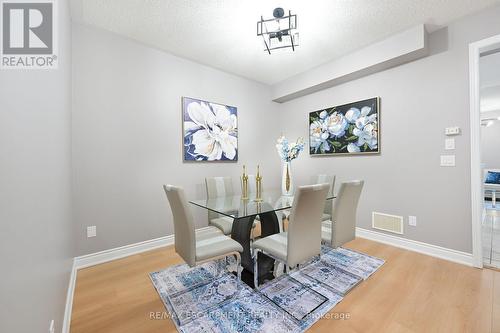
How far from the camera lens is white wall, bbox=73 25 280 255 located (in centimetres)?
229

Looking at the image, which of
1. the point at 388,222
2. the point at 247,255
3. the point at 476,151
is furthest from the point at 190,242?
the point at 476,151

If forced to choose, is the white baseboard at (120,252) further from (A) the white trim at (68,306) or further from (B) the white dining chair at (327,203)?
(B) the white dining chair at (327,203)

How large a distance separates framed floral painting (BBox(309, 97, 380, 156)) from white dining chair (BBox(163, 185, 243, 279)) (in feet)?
7.91

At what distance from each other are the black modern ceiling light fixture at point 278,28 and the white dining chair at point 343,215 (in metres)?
1.43

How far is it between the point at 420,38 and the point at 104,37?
11.9 feet

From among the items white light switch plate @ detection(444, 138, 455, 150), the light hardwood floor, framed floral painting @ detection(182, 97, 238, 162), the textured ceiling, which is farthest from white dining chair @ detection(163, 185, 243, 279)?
white light switch plate @ detection(444, 138, 455, 150)

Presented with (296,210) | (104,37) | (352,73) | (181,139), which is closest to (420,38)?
(352,73)

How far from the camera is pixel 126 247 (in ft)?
8.30

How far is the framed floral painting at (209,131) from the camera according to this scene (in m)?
3.04

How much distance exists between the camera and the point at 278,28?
2.16m

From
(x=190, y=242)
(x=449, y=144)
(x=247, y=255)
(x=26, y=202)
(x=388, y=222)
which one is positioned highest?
(x=449, y=144)

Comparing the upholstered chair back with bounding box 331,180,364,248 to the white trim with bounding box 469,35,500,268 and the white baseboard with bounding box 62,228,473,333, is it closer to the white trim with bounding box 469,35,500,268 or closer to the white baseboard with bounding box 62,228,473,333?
the white baseboard with bounding box 62,228,473,333

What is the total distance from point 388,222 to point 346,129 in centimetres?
145

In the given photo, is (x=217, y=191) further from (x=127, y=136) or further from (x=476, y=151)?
(x=476, y=151)
